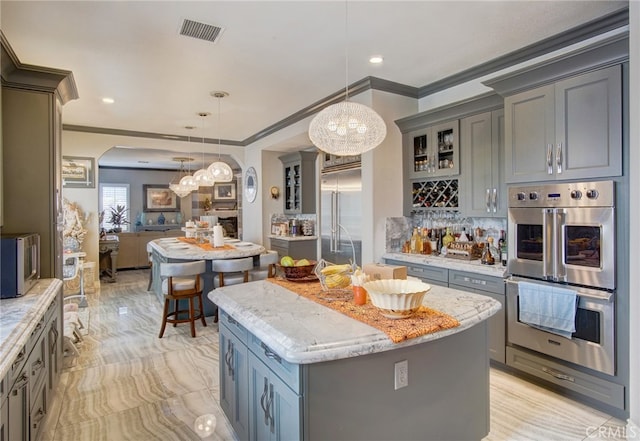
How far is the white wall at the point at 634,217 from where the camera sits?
7.36 feet

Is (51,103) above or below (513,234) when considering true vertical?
above

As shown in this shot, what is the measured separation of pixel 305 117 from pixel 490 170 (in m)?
2.73

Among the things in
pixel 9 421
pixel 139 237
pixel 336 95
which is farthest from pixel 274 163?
pixel 9 421

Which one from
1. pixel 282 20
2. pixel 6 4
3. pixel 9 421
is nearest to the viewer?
pixel 9 421

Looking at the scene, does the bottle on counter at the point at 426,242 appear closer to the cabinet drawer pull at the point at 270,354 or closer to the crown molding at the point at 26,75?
the cabinet drawer pull at the point at 270,354

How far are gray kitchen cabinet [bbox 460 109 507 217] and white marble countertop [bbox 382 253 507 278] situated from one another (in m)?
0.48

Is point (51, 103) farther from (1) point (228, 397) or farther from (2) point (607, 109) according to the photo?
(2) point (607, 109)

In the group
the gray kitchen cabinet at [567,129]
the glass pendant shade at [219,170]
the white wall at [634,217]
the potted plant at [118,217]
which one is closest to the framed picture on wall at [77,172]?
the glass pendant shade at [219,170]

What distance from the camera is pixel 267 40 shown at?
3.07 m

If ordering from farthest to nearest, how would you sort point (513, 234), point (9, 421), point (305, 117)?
point (305, 117) → point (513, 234) → point (9, 421)

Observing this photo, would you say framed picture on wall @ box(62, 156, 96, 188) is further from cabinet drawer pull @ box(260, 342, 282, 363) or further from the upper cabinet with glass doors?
cabinet drawer pull @ box(260, 342, 282, 363)

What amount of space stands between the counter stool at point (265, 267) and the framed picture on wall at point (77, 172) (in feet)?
11.6

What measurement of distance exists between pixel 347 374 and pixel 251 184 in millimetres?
6214

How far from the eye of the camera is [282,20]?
2.75 meters
